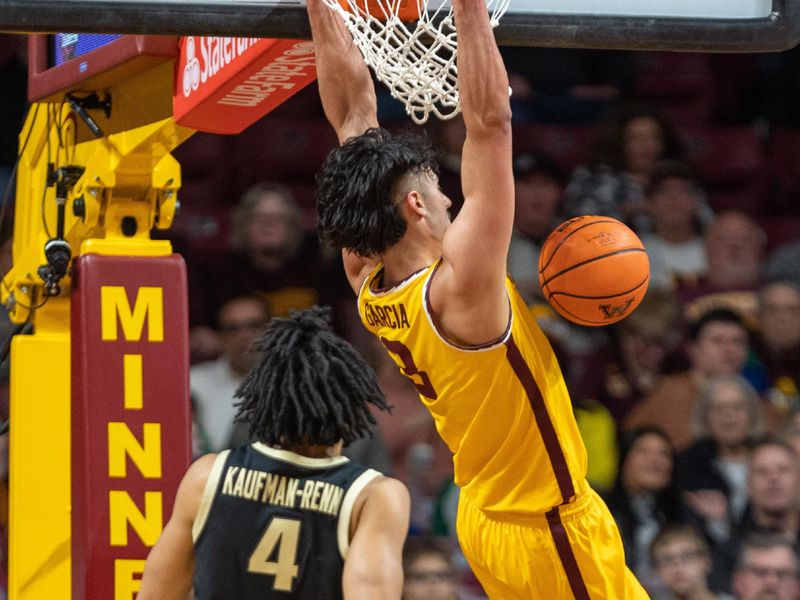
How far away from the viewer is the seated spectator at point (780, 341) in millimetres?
7512

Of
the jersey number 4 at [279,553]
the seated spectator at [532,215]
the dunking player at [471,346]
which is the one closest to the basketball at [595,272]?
the dunking player at [471,346]

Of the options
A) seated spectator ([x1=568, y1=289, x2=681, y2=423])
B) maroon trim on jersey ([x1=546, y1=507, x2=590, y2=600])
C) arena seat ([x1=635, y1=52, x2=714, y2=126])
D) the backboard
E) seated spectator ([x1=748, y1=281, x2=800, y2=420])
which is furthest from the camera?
arena seat ([x1=635, y1=52, x2=714, y2=126])

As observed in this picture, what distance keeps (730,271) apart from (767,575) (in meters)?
1.78

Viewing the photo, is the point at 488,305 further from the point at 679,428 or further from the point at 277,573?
the point at 679,428

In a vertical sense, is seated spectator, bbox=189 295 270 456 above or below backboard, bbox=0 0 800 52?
below

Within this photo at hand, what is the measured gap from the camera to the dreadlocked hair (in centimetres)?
360

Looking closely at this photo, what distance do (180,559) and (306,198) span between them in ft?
13.8

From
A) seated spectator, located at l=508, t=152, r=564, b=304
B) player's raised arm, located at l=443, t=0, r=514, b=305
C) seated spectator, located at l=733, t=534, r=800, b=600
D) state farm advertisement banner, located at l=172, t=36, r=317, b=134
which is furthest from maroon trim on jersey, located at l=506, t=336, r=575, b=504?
seated spectator, located at l=508, t=152, r=564, b=304

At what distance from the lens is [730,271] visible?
25.4 feet

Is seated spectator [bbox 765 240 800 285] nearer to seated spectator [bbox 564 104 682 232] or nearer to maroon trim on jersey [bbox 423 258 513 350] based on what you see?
seated spectator [bbox 564 104 682 232]

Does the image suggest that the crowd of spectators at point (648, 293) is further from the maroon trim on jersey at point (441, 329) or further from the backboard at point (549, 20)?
the backboard at point (549, 20)

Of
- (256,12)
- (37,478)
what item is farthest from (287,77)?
(37,478)

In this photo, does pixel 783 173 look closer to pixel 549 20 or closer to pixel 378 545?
pixel 549 20

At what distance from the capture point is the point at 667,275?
24.9ft
